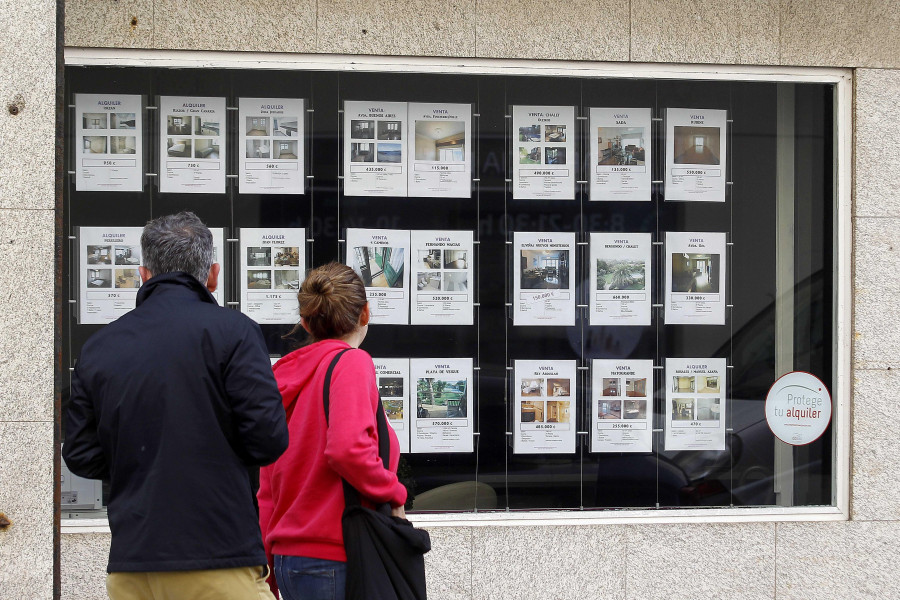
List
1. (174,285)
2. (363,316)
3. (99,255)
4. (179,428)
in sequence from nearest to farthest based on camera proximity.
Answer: (179,428) < (174,285) < (363,316) < (99,255)

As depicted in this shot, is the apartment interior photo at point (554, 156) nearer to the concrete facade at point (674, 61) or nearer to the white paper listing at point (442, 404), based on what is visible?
the concrete facade at point (674, 61)

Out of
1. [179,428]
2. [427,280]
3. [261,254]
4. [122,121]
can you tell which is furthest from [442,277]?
[179,428]

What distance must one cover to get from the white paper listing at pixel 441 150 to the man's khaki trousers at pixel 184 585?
2.61 m

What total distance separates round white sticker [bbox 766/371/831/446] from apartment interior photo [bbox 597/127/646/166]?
4.97 ft

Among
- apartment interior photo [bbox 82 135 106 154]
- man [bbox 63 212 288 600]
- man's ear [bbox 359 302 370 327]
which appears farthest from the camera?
apartment interior photo [bbox 82 135 106 154]

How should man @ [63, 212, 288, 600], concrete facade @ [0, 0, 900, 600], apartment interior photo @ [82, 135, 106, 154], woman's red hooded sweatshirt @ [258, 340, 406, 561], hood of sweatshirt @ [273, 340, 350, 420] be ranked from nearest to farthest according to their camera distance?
man @ [63, 212, 288, 600]
woman's red hooded sweatshirt @ [258, 340, 406, 561]
hood of sweatshirt @ [273, 340, 350, 420]
concrete facade @ [0, 0, 900, 600]
apartment interior photo @ [82, 135, 106, 154]

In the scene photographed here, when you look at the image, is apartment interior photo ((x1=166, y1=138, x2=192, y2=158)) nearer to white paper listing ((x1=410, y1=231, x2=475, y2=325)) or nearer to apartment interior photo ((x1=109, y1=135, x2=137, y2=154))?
apartment interior photo ((x1=109, y1=135, x2=137, y2=154))

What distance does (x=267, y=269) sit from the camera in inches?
187

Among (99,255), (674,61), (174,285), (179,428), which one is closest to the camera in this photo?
(179,428)

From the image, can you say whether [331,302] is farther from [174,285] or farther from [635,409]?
[635,409]

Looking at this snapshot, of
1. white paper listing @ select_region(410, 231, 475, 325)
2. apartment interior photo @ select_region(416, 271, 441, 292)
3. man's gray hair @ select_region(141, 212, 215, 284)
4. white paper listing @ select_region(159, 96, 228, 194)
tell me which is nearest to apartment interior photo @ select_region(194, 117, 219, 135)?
white paper listing @ select_region(159, 96, 228, 194)

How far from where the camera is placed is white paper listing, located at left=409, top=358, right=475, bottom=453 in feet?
15.9

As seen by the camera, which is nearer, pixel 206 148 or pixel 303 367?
pixel 303 367

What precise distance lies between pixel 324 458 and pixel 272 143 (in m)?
2.45
